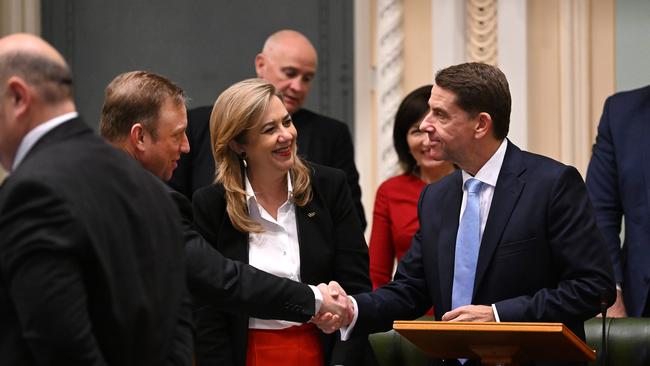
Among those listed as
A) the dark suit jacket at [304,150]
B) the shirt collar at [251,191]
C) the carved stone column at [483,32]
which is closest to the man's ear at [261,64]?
the dark suit jacket at [304,150]

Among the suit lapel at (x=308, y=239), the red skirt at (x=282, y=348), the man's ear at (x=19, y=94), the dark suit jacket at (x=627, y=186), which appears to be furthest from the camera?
the dark suit jacket at (x=627, y=186)

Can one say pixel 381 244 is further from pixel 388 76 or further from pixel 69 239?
pixel 69 239

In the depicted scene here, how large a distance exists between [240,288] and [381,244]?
1.73m

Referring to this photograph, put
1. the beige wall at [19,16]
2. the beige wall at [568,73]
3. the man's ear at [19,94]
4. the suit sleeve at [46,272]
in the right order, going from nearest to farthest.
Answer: the suit sleeve at [46,272], the man's ear at [19,94], the beige wall at [568,73], the beige wall at [19,16]

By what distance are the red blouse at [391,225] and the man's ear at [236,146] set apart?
4.27 feet

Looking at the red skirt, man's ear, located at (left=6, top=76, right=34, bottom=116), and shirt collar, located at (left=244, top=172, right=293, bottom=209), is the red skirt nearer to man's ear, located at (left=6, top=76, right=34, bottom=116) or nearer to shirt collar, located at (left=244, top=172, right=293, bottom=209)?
shirt collar, located at (left=244, top=172, right=293, bottom=209)

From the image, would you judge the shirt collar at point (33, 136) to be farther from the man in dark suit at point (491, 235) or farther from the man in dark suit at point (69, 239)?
Result: the man in dark suit at point (491, 235)

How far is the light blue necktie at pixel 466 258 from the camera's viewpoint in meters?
4.57

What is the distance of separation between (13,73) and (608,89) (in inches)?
200

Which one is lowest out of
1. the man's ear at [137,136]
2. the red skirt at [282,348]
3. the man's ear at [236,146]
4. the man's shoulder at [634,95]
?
the red skirt at [282,348]

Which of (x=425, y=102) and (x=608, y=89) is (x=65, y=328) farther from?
(x=608, y=89)

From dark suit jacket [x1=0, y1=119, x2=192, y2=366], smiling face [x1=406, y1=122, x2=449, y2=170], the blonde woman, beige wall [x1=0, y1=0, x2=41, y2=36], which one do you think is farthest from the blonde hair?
beige wall [x1=0, y1=0, x2=41, y2=36]

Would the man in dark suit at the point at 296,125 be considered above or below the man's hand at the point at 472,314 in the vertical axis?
above

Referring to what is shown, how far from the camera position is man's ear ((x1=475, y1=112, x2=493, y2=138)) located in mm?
4660
